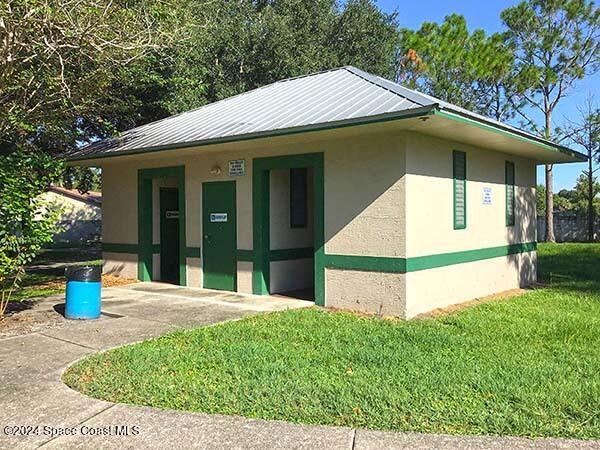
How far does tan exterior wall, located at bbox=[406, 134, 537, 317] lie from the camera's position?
849 cm

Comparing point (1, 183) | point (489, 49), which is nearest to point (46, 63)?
point (1, 183)

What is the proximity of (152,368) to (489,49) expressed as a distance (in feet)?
83.9

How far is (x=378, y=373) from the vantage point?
17.1ft

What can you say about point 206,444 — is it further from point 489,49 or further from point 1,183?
point 489,49

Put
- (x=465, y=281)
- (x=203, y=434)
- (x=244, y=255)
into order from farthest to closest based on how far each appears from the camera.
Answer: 1. (x=244, y=255)
2. (x=465, y=281)
3. (x=203, y=434)

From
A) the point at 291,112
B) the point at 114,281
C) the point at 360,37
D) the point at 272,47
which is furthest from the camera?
the point at 360,37

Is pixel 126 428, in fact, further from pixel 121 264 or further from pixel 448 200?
pixel 121 264

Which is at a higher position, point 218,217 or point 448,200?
point 448,200

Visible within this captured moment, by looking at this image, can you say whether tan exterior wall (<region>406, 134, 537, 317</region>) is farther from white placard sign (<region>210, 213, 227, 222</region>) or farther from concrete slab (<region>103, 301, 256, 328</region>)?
white placard sign (<region>210, 213, 227, 222</region>)

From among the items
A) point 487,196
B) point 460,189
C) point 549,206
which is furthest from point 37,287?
point 549,206

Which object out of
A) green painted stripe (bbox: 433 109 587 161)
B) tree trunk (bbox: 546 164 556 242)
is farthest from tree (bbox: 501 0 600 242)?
green painted stripe (bbox: 433 109 587 161)

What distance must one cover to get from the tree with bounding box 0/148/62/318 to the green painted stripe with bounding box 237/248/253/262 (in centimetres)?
372

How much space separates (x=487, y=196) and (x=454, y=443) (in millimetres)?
7785

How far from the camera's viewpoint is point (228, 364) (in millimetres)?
5484
